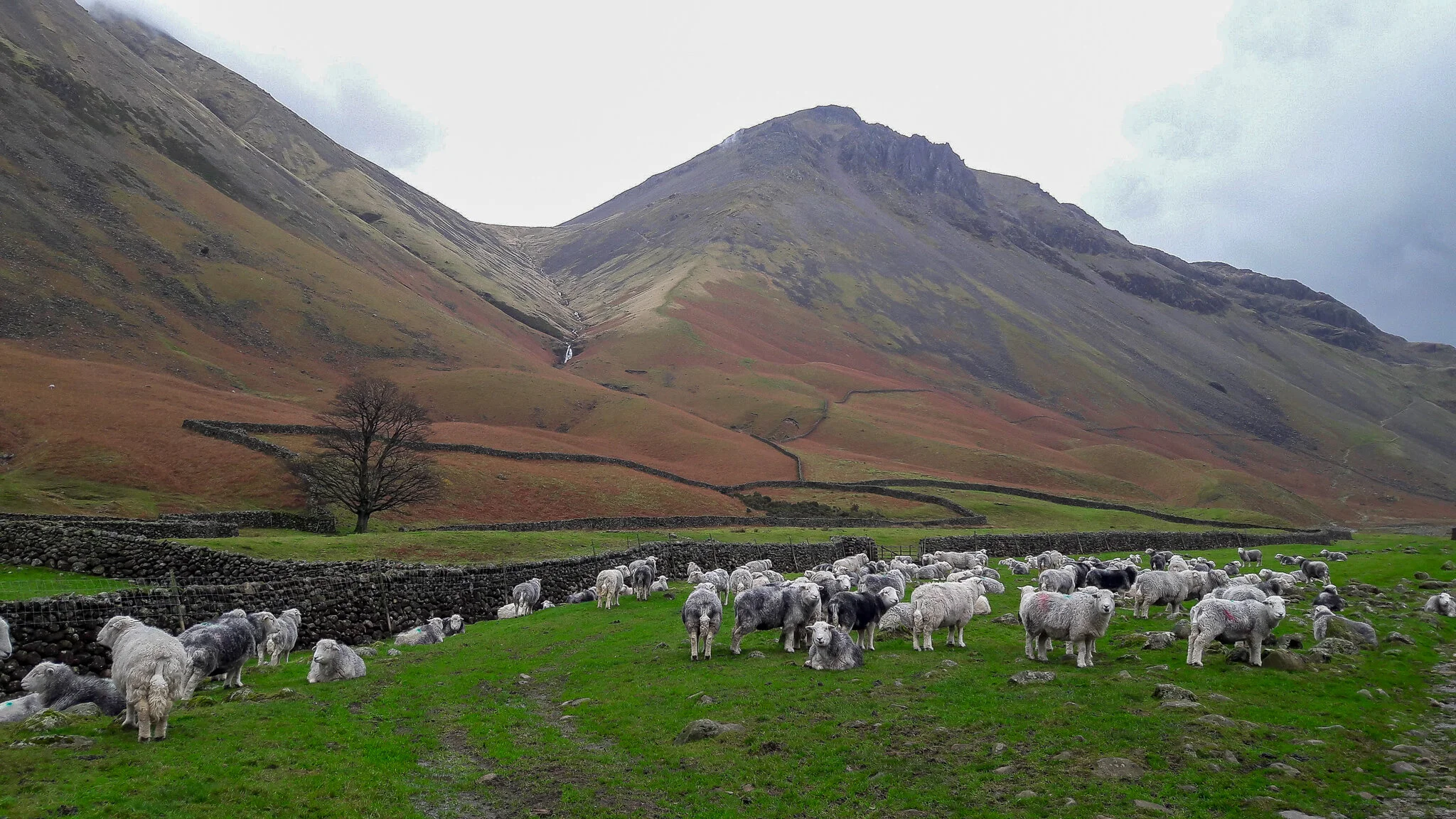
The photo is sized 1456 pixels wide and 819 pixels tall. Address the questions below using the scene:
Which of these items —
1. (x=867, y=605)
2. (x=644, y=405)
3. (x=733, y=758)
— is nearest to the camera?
(x=733, y=758)

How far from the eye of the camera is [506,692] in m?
19.1

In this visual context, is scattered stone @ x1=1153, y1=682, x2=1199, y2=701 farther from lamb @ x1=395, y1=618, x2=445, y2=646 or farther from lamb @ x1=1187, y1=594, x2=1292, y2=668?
lamb @ x1=395, y1=618, x2=445, y2=646

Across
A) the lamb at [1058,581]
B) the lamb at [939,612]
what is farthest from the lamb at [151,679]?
the lamb at [1058,581]

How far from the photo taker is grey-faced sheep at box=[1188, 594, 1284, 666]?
1828 centimetres

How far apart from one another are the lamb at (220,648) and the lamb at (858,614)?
13605 millimetres

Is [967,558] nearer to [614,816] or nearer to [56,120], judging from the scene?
[614,816]

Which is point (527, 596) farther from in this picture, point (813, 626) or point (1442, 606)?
point (1442, 606)

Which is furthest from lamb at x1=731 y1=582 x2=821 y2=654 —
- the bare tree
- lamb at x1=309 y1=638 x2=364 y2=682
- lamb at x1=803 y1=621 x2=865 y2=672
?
the bare tree

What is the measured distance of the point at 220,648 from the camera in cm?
1784

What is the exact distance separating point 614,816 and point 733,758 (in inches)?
102

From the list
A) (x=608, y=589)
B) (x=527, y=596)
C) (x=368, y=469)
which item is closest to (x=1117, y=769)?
Result: (x=608, y=589)

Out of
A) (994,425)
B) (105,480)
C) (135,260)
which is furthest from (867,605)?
(994,425)

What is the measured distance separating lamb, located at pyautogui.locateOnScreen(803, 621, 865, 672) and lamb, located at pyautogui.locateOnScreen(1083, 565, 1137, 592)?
14.1 m

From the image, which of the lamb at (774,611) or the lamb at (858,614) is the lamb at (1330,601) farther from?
the lamb at (774,611)
